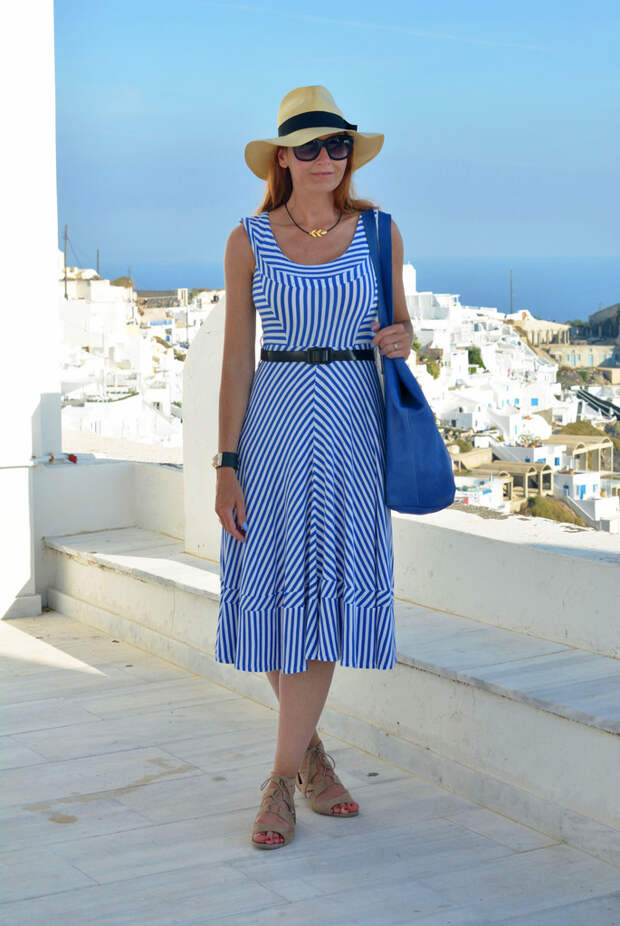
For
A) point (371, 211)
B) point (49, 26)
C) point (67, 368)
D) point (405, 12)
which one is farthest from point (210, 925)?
point (405, 12)

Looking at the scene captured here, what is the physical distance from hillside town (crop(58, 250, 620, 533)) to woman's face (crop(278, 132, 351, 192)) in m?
0.31

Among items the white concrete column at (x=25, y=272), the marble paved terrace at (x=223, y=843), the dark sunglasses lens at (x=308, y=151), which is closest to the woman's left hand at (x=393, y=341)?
the dark sunglasses lens at (x=308, y=151)

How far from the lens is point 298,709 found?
2654 millimetres

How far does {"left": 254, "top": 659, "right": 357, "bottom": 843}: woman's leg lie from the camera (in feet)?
8.69

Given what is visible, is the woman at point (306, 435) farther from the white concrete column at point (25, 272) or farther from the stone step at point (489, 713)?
the white concrete column at point (25, 272)

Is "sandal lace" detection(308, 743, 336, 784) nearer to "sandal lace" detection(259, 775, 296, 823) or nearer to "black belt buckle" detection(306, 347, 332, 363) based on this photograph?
"sandal lace" detection(259, 775, 296, 823)

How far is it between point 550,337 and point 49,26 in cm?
252

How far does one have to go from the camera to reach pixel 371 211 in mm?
2676

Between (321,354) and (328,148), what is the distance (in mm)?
438

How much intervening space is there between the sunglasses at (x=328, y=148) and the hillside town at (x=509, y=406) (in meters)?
0.33

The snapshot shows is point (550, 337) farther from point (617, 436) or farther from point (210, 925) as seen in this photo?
point (210, 925)

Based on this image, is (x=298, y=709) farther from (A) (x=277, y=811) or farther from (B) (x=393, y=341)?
(B) (x=393, y=341)

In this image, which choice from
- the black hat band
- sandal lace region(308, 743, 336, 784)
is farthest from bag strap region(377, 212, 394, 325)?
sandal lace region(308, 743, 336, 784)

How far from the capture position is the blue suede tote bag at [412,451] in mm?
2574
